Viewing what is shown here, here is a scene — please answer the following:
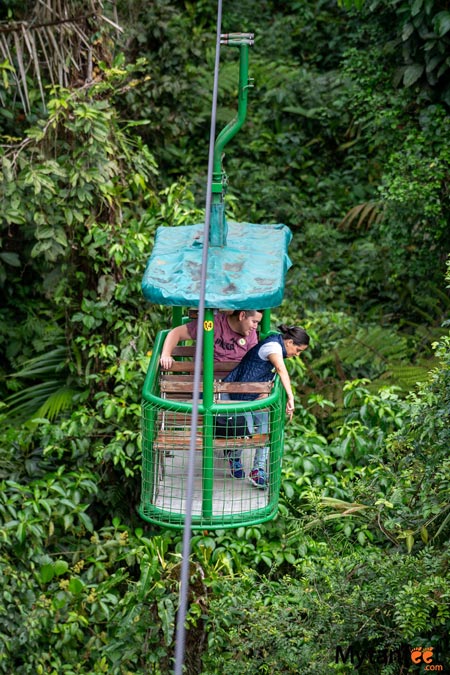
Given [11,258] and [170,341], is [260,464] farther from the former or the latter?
[11,258]

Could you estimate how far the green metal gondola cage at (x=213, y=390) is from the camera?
4.60 meters

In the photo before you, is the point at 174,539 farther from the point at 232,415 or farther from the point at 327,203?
the point at 327,203

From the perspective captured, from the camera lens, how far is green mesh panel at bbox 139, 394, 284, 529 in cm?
464

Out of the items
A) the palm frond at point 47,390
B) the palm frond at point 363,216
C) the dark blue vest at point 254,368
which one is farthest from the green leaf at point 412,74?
the dark blue vest at point 254,368

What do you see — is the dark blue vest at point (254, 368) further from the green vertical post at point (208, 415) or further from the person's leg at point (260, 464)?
the green vertical post at point (208, 415)

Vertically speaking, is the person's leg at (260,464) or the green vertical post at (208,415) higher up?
the green vertical post at (208,415)

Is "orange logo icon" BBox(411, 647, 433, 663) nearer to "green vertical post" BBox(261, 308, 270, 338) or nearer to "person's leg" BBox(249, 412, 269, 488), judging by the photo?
"person's leg" BBox(249, 412, 269, 488)

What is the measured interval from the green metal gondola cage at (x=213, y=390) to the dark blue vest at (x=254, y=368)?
108 millimetres

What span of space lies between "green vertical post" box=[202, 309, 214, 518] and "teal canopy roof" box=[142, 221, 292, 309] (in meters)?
0.14

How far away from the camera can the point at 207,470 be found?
463cm

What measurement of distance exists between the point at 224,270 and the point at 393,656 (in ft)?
6.81

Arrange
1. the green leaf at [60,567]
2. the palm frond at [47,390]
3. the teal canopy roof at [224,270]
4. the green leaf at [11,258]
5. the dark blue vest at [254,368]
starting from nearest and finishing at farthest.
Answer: the teal canopy roof at [224,270], the dark blue vest at [254,368], the green leaf at [60,567], the palm frond at [47,390], the green leaf at [11,258]

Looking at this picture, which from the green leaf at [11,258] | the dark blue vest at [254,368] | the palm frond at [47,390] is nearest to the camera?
the dark blue vest at [254,368]

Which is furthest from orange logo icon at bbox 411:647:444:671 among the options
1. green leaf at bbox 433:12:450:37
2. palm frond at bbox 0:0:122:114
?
green leaf at bbox 433:12:450:37
